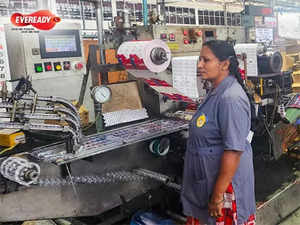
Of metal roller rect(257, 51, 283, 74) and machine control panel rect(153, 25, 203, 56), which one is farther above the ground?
machine control panel rect(153, 25, 203, 56)

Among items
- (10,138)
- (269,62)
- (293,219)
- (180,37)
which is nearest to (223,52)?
(269,62)

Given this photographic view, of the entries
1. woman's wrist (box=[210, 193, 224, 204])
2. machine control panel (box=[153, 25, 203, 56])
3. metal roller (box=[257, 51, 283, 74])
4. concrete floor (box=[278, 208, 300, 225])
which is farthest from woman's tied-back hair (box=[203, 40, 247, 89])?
concrete floor (box=[278, 208, 300, 225])

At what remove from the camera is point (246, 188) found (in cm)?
129

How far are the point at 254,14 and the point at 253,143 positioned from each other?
3.59 metres

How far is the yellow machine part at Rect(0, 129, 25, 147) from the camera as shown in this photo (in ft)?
5.11

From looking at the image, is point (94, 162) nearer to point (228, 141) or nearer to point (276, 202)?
point (228, 141)

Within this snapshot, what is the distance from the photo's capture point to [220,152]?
3.99 ft

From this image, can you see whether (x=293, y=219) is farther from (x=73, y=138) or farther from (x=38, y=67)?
(x=38, y=67)

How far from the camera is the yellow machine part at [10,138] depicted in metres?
1.56

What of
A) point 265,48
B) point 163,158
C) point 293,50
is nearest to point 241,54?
point 265,48

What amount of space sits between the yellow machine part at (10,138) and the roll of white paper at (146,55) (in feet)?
2.50

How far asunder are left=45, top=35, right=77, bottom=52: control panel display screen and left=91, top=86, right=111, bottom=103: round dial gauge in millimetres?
871

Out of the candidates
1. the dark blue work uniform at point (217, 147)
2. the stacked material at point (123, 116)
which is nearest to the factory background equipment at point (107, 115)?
the stacked material at point (123, 116)

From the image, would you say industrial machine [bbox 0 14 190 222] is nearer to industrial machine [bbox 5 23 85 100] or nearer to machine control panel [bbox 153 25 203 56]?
industrial machine [bbox 5 23 85 100]
